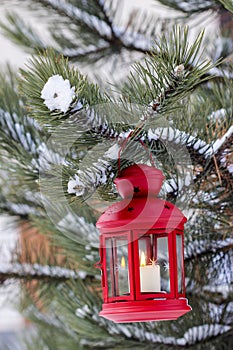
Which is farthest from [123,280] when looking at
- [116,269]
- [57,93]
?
[57,93]

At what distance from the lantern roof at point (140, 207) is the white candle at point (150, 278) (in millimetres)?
63

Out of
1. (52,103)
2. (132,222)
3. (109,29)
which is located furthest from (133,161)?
(109,29)

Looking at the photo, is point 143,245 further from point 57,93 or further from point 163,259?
point 57,93

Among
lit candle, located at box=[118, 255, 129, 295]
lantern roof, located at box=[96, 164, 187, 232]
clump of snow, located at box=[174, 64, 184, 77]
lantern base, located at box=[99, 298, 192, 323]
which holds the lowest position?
lantern base, located at box=[99, 298, 192, 323]

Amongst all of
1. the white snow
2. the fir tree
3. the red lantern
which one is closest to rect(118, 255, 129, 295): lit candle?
the red lantern

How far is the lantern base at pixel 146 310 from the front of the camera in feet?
3.60

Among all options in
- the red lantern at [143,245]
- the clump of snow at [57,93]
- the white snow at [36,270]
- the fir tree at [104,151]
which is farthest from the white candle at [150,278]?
the white snow at [36,270]

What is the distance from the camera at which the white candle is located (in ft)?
3.69

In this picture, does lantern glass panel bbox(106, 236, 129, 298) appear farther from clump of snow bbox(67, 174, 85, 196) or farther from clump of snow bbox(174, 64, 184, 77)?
clump of snow bbox(174, 64, 184, 77)

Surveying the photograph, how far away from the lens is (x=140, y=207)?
110cm

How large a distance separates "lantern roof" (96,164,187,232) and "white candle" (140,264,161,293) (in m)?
0.06

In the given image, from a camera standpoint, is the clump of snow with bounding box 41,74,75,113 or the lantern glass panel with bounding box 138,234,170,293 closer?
the clump of snow with bounding box 41,74,75,113

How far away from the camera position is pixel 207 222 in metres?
1.60

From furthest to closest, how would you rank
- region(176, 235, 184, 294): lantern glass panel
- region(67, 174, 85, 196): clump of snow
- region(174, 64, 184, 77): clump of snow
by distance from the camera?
region(176, 235, 184, 294): lantern glass panel
region(67, 174, 85, 196): clump of snow
region(174, 64, 184, 77): clump of snow
